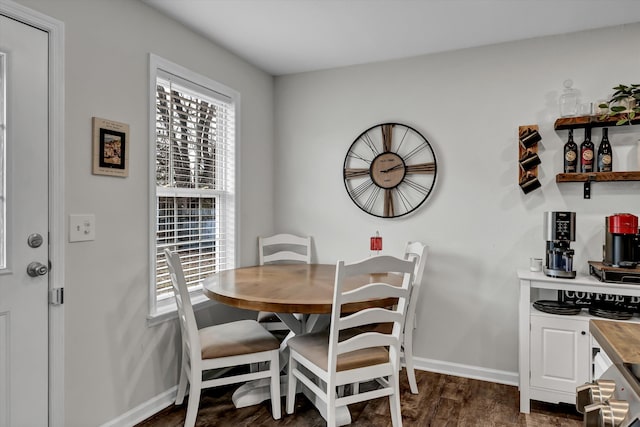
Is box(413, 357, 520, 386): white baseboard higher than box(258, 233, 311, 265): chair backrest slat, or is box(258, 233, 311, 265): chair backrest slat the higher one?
box(258, 233, 311, 265): chair backrest slat

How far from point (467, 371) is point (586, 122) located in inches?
75.0

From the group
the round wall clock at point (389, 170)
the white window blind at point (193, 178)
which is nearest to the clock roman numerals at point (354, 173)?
the round wall clock at point (389, 170)

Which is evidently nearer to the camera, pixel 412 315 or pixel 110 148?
pixel 110 148

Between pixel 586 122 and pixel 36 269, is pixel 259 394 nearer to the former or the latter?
pixel 36 269

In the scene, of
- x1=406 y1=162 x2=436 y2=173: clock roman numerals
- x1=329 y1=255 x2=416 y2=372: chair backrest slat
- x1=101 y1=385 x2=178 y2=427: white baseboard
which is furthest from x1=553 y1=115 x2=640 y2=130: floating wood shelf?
x1=101 y1=385 x2=178 y2=427: white baseboard

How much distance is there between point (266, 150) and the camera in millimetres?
3605

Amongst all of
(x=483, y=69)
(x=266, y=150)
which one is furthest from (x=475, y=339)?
(x=266, y=150)

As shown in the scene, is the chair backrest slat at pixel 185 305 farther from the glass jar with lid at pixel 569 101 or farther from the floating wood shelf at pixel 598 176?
the glass jar with lid at pixel 569 101

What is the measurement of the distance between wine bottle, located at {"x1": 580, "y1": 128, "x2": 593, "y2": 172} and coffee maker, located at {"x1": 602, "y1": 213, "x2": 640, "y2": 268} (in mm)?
375

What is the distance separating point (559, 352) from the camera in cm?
238

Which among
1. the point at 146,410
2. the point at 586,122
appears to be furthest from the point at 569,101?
the point at 146,410

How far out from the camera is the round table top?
6.55 ft

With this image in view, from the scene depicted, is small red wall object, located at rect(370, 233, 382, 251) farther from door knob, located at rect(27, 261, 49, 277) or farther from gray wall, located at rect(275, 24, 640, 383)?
door knob, located at rect(27, 261, 49, 277)

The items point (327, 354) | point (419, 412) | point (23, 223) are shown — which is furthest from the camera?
point (419, 412)
